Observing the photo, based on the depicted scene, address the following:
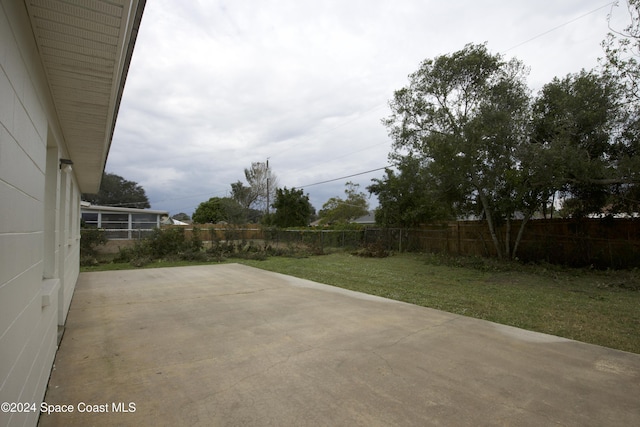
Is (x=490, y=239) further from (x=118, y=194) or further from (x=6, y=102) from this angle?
(x=118, y=194)

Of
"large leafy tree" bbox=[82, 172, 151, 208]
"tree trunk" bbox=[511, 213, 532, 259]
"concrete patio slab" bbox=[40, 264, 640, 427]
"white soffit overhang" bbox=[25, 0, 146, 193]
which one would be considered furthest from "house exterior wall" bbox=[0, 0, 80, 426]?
"large leafy tree" bbox=[82, 172, 151, 208]

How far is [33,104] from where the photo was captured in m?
2.45

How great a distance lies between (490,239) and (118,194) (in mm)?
50440

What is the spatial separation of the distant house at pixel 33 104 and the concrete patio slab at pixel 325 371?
0.71 meters

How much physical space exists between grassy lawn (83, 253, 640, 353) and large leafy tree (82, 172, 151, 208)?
1619 inches

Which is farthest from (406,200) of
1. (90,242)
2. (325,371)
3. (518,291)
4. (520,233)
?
(325,371)

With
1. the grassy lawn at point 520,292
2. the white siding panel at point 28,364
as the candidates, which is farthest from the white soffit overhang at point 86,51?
the grassy lawn at point 520,292

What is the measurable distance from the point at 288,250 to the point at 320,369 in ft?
45.2

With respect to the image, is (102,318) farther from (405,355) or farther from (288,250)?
(288,250)

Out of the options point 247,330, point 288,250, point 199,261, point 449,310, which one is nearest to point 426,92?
point 288,250

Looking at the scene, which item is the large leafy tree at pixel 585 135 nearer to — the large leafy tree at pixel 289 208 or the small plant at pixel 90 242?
the small plant at pixel 90 242

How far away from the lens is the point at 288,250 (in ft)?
56.6

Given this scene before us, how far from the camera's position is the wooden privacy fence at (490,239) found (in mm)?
10942

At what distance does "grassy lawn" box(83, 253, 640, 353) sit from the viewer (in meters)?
5.30
